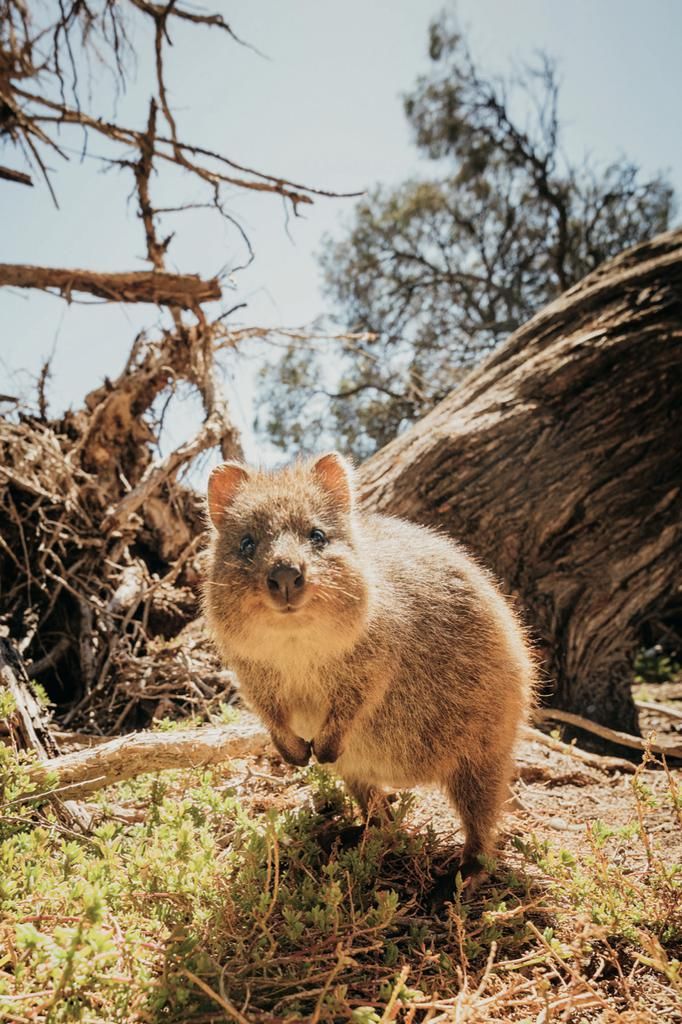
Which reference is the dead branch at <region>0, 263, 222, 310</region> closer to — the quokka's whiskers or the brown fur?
the brown fur

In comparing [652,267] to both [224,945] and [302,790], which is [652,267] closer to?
[302,790]

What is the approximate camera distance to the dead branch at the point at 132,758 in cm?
283

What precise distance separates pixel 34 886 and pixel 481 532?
3815 millimetres

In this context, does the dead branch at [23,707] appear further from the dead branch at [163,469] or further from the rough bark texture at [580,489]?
the rough bark texture at [580,489]

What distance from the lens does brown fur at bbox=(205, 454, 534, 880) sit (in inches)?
106

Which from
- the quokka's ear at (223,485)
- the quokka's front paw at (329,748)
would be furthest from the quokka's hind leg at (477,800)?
the quokka's ear at (223,485)

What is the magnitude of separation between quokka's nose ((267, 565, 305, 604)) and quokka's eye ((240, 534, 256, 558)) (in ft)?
0.88

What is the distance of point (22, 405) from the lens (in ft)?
17.2

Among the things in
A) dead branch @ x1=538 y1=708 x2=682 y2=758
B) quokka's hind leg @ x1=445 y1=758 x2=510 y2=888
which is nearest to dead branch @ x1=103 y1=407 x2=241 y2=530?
quokka's hind leg @ x1=445 y1=758 x2=510 y2=888

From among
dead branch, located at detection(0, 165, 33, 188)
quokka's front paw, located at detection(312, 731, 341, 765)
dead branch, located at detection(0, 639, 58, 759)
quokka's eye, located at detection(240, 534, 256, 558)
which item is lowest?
quokka's front paw, located at detection(312, 731, 341, 765)

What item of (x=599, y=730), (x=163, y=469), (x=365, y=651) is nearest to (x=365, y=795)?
(x=365, y=651)

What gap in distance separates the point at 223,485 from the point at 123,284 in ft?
9.78

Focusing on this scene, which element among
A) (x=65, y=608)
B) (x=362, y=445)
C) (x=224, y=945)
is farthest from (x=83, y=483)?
(x=362, y=445)

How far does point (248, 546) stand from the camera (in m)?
2.75
